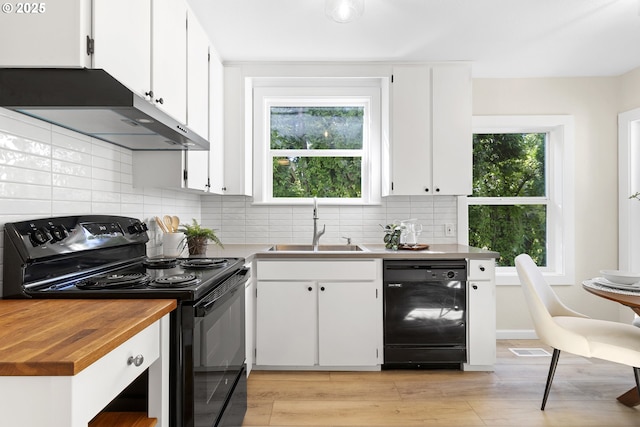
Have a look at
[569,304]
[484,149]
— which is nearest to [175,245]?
[484,149]

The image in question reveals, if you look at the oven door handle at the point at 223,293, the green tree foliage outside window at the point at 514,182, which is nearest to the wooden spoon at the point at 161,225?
the oven door handle at the point at 223,293

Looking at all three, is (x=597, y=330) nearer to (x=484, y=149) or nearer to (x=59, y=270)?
(x=484, y=149)

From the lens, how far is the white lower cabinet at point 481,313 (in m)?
2.80

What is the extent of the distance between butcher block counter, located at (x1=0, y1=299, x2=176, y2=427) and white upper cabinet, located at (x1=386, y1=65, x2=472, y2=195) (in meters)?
2.31

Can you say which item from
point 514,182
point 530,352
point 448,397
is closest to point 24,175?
point 448,397

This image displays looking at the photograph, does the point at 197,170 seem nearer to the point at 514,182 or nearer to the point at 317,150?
the point at 317,150

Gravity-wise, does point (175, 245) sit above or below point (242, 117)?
below

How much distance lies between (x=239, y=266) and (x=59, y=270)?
0.82 meters

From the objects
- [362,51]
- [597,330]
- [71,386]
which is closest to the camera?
[71,386]

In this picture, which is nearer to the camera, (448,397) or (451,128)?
(448,397)

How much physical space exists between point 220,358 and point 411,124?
229cm

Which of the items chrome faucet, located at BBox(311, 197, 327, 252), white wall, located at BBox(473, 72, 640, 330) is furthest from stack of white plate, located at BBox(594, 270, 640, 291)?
chrome faucet, located at BBox(311, 197, 327, 252)

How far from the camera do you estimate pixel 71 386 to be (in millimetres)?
790

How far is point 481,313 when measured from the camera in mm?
2799
